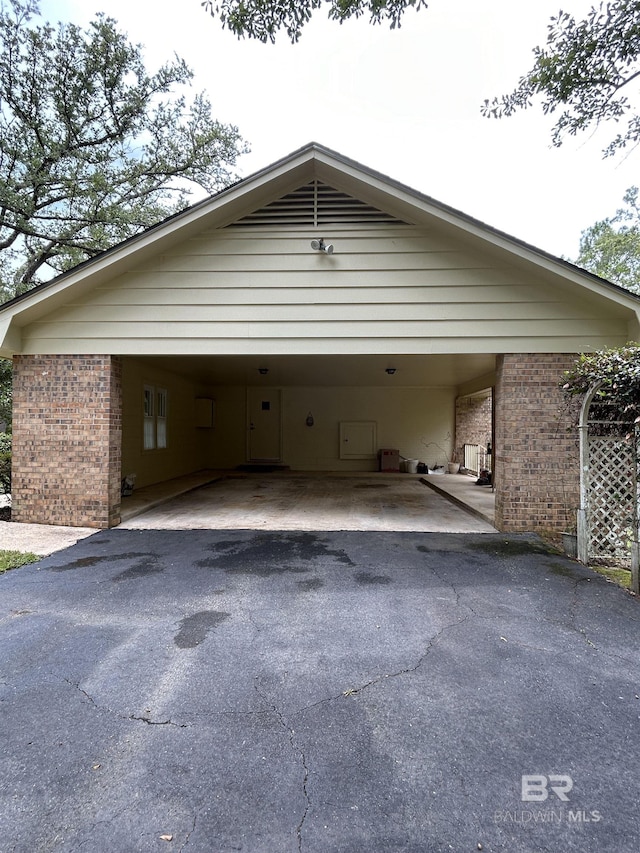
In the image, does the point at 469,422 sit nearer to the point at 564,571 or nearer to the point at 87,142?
the point at 564,571

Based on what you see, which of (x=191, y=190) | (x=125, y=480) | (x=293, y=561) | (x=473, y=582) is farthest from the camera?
(x=191, y=190)

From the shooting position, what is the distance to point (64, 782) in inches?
67.7

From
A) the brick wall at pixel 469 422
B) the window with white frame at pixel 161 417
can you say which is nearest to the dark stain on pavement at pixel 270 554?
the window with white frame at pixel 161 417

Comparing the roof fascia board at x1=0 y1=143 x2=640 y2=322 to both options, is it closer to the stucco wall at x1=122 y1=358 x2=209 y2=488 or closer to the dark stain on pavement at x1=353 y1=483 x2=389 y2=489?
the stucco wall at x1=122 y1=358 x2=209 y2=488

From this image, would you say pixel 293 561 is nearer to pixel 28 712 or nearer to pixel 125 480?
pixel 28 712

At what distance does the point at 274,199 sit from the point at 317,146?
878 millimetres

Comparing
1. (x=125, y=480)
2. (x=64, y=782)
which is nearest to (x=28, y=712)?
(x=64, y=782)

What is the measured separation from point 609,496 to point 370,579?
9.30ft

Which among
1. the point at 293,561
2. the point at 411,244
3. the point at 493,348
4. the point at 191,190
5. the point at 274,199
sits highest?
the point at 191,190

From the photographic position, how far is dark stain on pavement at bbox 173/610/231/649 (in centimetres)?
287

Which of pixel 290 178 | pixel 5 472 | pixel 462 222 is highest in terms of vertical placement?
pixel 290 178

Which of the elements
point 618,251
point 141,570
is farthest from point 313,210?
point 618,251

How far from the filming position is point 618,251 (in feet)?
84.8

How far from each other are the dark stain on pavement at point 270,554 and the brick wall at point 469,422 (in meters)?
9.15
